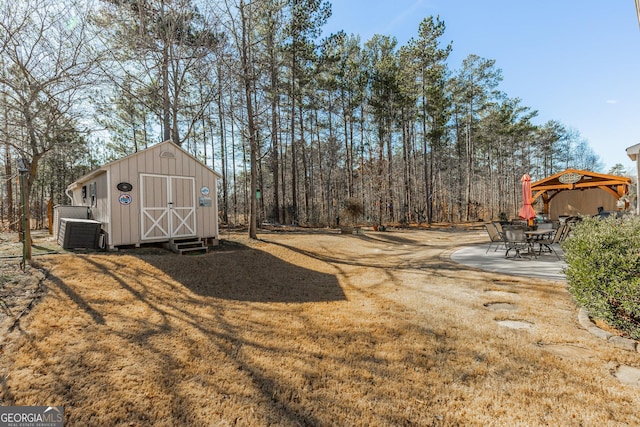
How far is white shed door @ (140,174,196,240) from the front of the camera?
7801 mm

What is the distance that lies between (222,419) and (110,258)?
5.95 metres

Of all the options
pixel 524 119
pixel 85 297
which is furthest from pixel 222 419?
pixel 524 119

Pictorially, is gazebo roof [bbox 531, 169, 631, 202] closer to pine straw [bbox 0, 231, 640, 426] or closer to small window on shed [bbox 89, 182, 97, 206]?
pine straw [bbox 0, 231, 640, 426]

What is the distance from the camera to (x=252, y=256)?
8180 mm

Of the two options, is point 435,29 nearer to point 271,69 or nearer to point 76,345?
point 271,69

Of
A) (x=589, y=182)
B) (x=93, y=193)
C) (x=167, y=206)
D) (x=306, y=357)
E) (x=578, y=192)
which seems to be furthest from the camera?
(x=578, y=192)

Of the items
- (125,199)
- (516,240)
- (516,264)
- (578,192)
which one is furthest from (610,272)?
(578,192)

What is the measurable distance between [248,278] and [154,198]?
3.91 m

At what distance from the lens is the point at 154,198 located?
791 centimetres

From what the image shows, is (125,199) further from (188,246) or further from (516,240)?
(516,240)

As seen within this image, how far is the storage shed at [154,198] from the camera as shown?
7.34 m

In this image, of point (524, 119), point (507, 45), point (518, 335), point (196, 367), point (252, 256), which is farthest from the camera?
point (524, 119)

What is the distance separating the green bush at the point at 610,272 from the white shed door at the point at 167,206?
8.92m

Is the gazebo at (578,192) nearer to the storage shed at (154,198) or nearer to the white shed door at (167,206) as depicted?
the storage shed at (154,198)
